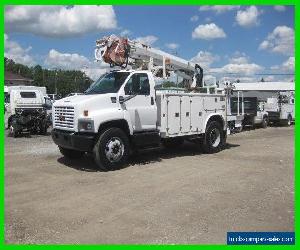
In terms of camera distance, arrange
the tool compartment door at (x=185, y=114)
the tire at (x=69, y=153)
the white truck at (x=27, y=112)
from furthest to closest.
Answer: the white truck at (x=27, y=112)
the tool compartment door at (x=185, y=114)
the tire at (x=69, y=153)

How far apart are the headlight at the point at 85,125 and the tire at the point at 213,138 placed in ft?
14.1

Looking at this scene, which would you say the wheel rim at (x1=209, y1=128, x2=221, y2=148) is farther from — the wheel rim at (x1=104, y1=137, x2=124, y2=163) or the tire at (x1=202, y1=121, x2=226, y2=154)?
the wheel rim at (x1=104, y1=137, x2=124, y2=163)

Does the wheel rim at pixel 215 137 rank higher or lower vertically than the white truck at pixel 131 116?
lower

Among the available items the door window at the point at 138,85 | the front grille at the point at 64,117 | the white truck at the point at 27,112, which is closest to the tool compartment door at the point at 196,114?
the door window at the point at 138,85

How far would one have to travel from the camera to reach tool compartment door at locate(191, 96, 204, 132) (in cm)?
1216

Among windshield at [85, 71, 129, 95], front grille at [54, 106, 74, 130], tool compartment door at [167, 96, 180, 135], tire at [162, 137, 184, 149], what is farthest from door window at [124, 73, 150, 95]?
tire at [162, 137, 184, 149]

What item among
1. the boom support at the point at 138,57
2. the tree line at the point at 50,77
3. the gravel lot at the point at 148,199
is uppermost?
the tree line at the point at 50,77

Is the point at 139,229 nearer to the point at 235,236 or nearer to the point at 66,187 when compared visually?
the point at 235,236

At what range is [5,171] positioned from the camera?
978 cm

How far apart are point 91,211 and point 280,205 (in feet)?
10.4

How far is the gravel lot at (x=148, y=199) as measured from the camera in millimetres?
5742

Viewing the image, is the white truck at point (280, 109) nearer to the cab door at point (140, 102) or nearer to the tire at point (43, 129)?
the tire at point (43, 129)

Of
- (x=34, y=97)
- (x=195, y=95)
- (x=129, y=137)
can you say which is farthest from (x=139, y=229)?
(x=34, y=97)

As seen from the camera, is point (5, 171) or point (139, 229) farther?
point (5, 171)
